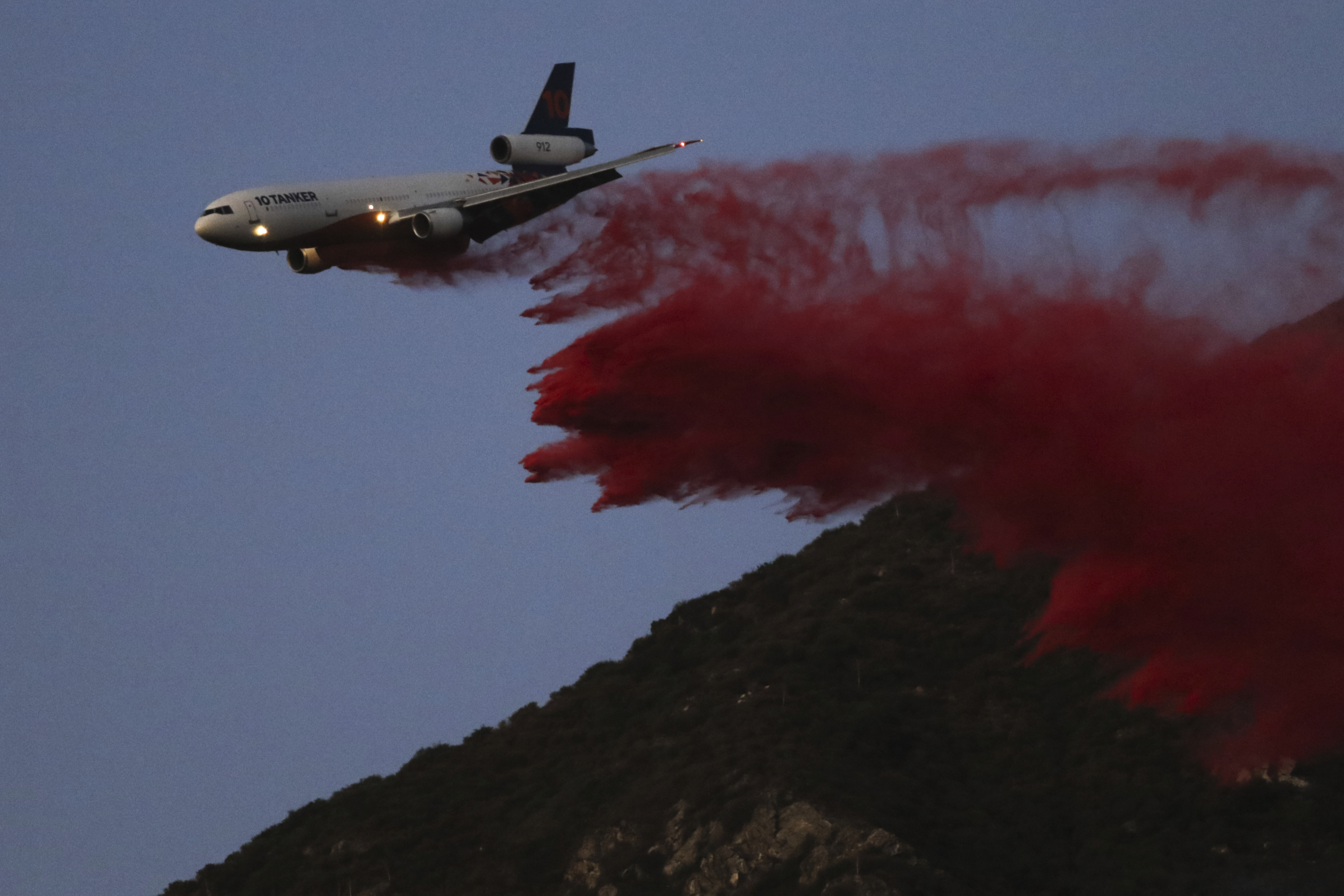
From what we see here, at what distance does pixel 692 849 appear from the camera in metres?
63.0

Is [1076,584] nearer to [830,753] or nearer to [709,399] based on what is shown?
[709,399]

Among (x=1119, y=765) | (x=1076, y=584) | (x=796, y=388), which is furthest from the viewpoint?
(x=1119, y=765)

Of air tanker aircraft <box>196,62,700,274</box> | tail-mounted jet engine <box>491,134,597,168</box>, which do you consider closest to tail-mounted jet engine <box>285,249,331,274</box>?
air tanker aircraft <box>196,62,700,274</box>

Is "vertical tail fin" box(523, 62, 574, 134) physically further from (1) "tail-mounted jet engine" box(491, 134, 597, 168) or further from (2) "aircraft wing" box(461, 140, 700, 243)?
(2) "aircraft wing" box(461, 140, 700, 243)

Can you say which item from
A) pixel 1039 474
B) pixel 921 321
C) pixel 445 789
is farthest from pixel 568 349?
pixel 445 789

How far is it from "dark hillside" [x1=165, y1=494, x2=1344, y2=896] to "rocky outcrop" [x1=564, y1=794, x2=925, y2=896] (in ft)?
0.32

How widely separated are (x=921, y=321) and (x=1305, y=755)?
32289mm

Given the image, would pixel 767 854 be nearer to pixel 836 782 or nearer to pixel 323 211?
pixel 836 782

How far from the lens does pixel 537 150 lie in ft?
180

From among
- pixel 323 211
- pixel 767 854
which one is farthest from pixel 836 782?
pixel 323 211

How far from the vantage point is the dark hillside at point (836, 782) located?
59656 mm

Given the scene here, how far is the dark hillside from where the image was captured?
59.7 metres

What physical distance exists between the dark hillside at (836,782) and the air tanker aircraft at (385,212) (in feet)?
58.9

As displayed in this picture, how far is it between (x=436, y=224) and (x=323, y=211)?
3.07 meters
